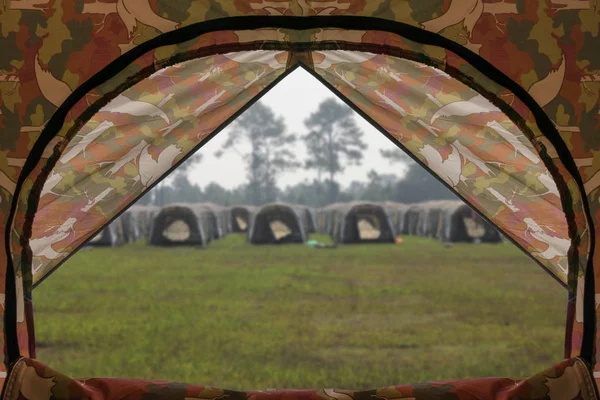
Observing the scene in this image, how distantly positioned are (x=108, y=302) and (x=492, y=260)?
155 inches

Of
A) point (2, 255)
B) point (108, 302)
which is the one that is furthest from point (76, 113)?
point (108, 302)

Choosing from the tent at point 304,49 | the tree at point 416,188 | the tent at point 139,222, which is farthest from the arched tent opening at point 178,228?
the tree at point 416,188

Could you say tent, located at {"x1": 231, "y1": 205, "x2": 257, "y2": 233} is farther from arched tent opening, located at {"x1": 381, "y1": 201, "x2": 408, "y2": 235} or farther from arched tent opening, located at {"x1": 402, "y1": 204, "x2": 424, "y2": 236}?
arched tent opening, located at {"x1": 402, "y1": 204, "x2": 424, "y2": 236}

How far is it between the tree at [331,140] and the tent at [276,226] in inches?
298

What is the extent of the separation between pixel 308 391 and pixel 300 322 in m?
2.03

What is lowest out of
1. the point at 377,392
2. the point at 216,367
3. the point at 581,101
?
the point at 216,367

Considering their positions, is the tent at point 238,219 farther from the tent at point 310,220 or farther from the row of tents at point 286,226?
the row of tents at point 286,226

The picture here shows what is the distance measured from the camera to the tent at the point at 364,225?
7898 mm

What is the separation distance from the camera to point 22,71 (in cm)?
109

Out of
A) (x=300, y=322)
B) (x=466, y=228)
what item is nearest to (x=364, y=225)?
(x=466, y=228)

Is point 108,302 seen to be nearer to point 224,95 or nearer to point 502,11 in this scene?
point 224,95

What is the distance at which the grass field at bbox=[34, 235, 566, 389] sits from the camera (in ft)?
7.92

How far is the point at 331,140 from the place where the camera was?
633 inches

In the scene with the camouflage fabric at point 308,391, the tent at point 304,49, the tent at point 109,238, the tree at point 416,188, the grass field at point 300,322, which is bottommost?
the grass field at point 300,322
